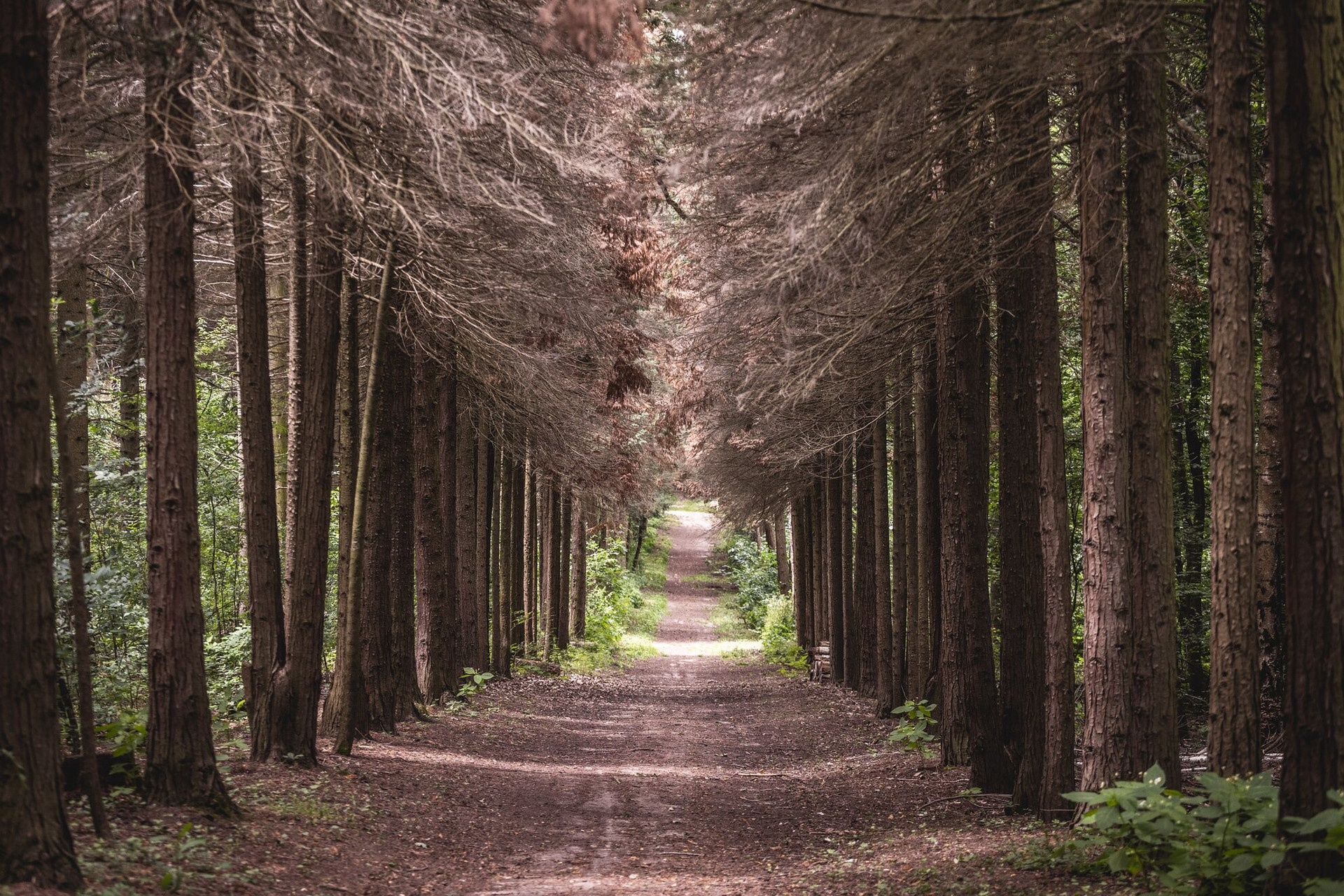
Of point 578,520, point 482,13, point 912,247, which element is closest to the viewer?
point 912,247

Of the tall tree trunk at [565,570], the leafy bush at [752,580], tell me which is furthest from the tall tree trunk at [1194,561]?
the leafy bush at [752,580]

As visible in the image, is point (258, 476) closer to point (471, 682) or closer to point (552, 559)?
point (471, 682)

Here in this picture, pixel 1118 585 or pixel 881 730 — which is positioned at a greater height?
pixel 1118 585

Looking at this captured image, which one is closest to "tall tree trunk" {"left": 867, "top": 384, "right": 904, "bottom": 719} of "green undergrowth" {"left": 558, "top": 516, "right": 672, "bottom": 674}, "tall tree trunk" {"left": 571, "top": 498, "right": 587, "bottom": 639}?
"green undergrowth" {"left": 558, "top": 516, "right": 672, "bottom": 674}

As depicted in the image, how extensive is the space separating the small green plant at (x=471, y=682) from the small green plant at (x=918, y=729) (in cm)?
753

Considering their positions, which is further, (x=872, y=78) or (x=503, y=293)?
(x=503, y=293)

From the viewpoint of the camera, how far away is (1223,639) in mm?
6809

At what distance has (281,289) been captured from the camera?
16125 mm

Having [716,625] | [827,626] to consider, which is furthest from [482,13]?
[716,625]

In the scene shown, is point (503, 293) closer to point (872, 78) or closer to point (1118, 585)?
point (872, 78)

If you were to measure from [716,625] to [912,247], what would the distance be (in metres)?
42.3

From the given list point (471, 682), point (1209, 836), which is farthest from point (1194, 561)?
point (471, 682)

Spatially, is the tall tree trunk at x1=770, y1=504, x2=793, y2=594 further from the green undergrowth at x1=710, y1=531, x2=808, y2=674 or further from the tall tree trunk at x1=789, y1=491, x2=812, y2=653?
the tall tree trunk at x1=789, y1=491, x2=812, y2=653

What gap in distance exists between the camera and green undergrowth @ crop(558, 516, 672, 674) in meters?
32.2
